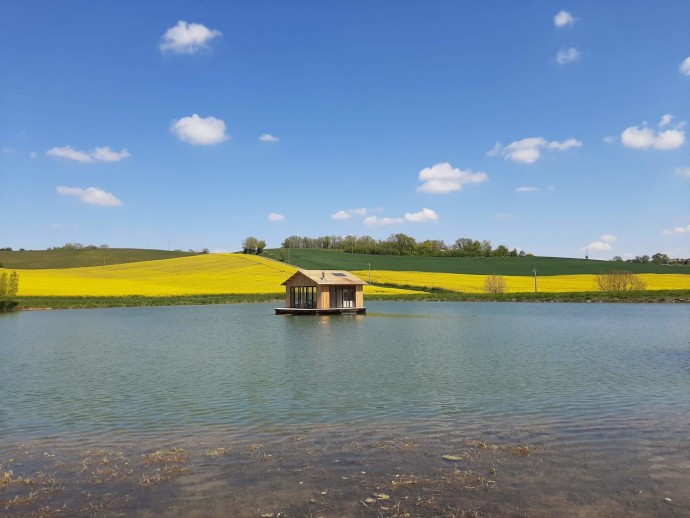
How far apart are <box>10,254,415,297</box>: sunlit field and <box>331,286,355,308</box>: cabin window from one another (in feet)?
88.5

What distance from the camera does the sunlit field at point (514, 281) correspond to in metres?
89.2

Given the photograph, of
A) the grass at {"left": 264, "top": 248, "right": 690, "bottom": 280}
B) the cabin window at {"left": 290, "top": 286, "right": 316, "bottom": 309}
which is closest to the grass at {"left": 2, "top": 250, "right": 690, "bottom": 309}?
the grass at {"left": 264, "top": 248, "right": 690, "bottom": 280}

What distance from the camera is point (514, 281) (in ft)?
328

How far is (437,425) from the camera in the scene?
39.7 feet

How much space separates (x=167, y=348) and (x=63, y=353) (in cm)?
465

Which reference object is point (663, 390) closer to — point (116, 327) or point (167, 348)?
point (167, 348)

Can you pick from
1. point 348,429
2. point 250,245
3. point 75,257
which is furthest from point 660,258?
point 348,429

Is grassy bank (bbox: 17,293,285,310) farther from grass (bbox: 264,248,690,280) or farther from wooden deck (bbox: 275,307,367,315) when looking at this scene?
grass (bbox: 264,248,690,280)

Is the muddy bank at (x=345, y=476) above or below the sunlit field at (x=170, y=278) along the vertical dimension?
below

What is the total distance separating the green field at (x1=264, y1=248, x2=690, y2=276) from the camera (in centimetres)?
11462

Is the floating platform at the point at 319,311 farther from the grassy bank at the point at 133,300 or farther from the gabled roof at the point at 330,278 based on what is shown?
the grassy bank at the point at 133,300

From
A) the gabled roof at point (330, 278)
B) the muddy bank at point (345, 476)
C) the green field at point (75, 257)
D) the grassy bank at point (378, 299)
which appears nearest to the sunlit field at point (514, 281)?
the grassy bank at point (378, 299)

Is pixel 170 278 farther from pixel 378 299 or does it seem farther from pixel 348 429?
pixel 348 429

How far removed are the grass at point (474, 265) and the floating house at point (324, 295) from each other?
4664 cm
